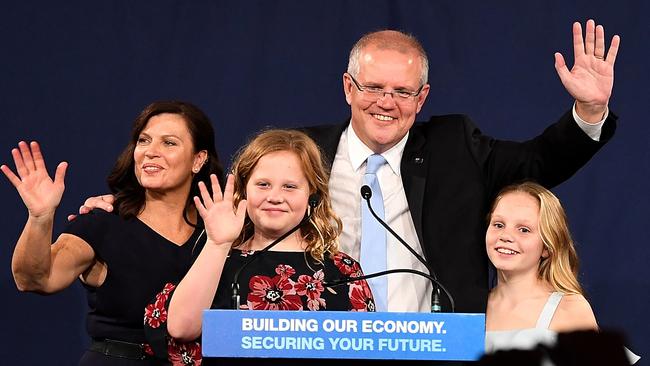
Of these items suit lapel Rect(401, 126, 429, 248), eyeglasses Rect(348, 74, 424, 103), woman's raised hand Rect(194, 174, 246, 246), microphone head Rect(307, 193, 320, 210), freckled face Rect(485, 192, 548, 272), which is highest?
eyeglasses Rect(348, 74, 424, 103)

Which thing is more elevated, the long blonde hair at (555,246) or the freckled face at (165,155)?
the freckled face at (165,155)

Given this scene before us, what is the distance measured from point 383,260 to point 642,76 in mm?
1547

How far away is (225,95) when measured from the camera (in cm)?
378

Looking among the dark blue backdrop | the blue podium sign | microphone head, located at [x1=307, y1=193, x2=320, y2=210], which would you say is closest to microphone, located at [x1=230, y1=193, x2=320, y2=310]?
microphone head, located at [x1=307, y1=193, x2=320, y2=210]

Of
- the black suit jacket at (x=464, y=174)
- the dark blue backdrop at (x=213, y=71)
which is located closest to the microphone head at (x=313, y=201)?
the black suit jacket at (x=464, y=174)

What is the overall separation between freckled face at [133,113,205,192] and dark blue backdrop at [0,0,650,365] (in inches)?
37.6

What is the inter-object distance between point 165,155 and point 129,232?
221mm

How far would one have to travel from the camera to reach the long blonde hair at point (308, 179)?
7.63ft

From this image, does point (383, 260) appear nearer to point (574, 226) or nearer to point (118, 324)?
point (118, 324)

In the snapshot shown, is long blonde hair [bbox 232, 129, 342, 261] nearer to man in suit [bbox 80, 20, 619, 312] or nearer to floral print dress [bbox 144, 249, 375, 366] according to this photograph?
floral print dress [bbox 144, 249, 375, 366]

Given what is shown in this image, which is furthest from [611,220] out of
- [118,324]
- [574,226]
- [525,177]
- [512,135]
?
[118,324]

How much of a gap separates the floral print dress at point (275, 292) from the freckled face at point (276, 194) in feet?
0.23

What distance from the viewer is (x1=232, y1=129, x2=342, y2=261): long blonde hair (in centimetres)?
233

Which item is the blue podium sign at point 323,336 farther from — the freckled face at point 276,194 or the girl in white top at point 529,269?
the girl in white top at point 529,269
